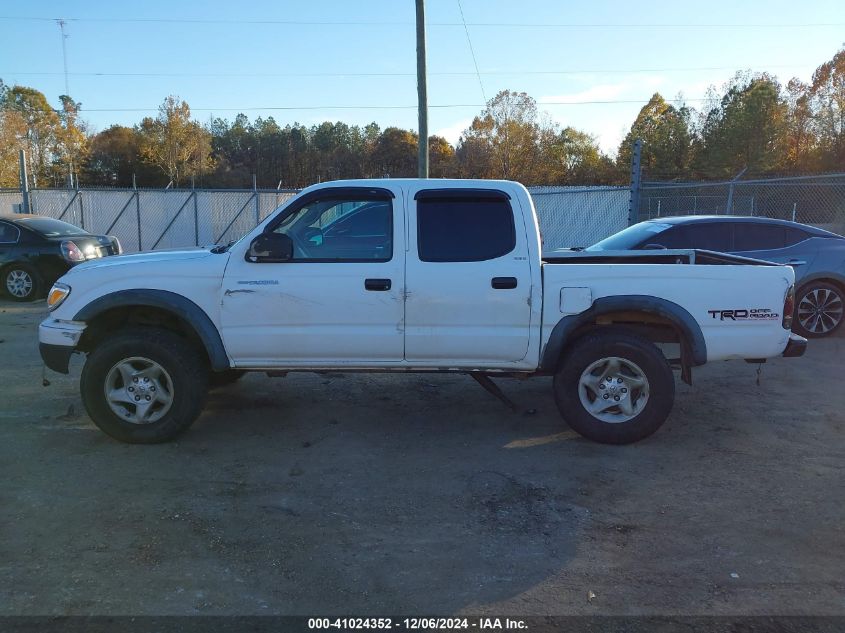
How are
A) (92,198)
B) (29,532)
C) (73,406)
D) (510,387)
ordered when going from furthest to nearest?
(92,198), (510,387), (73,406), (29,532)

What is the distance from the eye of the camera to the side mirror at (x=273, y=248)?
15.8 feet

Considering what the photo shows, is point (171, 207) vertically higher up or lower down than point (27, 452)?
higher up

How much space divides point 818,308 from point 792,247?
2.98 ft

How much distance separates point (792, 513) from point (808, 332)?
6021mm

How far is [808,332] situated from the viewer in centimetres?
913

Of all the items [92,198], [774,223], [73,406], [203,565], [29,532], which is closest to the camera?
[203,565]

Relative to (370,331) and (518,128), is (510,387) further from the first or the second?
(518,128)

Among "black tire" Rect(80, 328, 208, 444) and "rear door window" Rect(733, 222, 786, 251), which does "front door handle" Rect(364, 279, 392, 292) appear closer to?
"black tire" Rect(80, 328, 208, 444)

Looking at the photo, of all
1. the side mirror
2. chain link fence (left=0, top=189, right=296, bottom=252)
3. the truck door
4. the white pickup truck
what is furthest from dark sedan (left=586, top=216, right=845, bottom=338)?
chain link fence (left=0, top=189, right=296, bottom=252)

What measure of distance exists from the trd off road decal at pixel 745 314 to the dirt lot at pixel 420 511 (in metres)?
1.01

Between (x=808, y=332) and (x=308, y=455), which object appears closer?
(x=308, y=455)

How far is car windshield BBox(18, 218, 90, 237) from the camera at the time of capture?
12422 mm

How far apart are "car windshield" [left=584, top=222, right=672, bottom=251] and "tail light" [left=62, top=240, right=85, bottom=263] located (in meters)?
9.31

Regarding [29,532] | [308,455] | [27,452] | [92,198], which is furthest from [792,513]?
[92,198]
